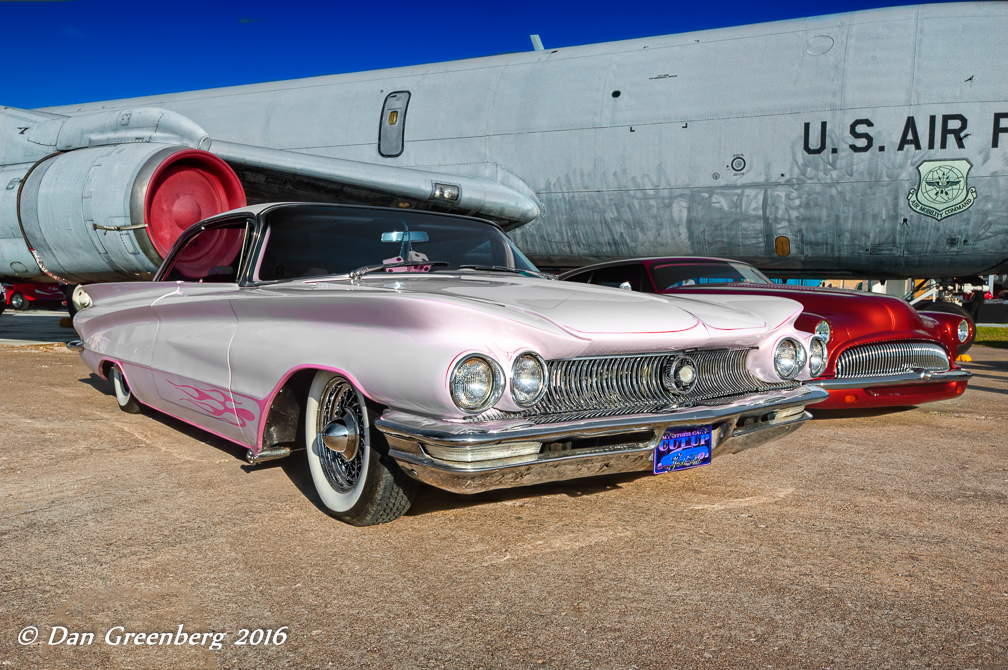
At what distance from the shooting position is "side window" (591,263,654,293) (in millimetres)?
6128

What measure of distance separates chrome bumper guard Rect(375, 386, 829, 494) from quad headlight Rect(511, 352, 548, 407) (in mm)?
88

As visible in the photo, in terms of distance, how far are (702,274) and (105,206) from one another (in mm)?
5308

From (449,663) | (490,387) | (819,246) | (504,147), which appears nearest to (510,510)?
(490,387)

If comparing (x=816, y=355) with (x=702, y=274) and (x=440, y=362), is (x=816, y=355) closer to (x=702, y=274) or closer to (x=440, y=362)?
(x=440, y=362)

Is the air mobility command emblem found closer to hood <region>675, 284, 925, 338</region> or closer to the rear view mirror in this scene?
hood <region>675, 284, 925, 338</region>

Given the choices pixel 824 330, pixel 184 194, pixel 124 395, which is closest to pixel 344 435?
pixel 124 395

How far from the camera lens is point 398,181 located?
8742mm

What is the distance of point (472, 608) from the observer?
6.84 feet

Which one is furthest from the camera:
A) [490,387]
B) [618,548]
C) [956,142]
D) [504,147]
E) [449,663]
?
[504,147]

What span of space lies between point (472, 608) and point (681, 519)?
1.09m

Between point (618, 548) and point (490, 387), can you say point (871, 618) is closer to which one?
point (618, 548)

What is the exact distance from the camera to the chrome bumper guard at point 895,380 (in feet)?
15.8

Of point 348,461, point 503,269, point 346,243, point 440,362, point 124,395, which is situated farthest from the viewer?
point 124,395

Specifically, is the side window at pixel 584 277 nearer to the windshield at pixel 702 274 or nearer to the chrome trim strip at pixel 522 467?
the windshield at pixel 702 274
